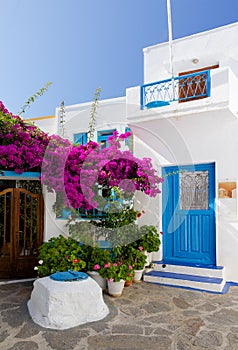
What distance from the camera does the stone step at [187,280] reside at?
269 inches

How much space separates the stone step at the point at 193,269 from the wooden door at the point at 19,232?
119 inches

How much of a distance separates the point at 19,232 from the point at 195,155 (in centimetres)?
472

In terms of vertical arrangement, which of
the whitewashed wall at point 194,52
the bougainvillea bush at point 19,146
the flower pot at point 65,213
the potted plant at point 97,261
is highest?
the whitewashed wall at point 194,52

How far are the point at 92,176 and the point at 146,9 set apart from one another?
6.30 m

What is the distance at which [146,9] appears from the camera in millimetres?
10234

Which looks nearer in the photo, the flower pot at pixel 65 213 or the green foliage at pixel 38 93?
the flower pot at pixel 65 213

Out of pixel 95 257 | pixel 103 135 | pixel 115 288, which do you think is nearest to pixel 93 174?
pixel 95 257

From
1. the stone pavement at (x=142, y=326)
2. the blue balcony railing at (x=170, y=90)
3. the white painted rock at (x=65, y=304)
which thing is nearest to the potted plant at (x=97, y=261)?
the stone pavement at (x=142, y=326)

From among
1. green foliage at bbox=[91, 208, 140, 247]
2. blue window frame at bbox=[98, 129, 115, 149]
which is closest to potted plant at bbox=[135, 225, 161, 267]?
green foliage at bbox=[91, 208, 140, 247]

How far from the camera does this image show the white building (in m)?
7.41

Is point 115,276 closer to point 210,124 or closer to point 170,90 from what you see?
point 210,124

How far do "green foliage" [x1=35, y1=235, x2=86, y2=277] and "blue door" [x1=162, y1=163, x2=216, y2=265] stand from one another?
2572 mm

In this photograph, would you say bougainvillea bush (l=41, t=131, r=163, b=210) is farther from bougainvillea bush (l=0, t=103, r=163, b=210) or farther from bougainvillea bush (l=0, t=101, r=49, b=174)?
bougainvillea bush (l=0, t=101, r=49, b=174)

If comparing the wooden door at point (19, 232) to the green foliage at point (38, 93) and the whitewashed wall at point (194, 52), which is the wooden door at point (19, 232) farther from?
the whitewashed wall at point (194, 52)
